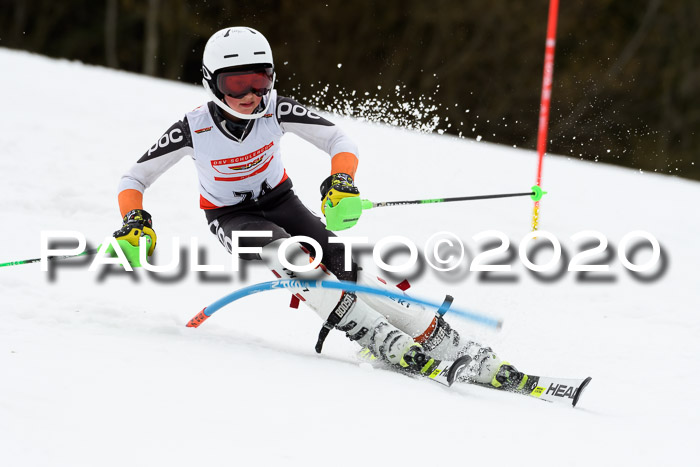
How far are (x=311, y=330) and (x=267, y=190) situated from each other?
3.52ft

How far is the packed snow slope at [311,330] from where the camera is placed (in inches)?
94.8

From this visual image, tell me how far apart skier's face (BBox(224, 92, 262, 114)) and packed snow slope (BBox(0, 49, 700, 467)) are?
1.00 metres

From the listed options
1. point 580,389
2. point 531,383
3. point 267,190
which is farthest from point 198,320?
point 580,389

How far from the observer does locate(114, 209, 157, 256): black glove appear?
3.31m

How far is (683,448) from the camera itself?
9.40 ft

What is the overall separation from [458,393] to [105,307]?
5.45 feet

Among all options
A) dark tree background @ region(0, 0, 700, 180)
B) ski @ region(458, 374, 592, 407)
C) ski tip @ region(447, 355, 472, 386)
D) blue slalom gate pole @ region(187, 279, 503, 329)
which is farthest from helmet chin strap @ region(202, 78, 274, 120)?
dark tree background @ region(0, 0, 700, 180)

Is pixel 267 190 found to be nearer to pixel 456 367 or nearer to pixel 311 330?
pixel 311 330

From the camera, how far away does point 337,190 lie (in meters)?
3.29

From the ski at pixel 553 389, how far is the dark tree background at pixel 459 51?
619 inches

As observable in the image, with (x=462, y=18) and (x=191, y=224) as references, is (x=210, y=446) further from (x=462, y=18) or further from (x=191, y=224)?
(x=462, y=18)

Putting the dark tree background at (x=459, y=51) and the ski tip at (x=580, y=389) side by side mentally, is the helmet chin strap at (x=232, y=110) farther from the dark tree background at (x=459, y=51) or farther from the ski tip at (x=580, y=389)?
the dark tree background at (x=459, y=51)

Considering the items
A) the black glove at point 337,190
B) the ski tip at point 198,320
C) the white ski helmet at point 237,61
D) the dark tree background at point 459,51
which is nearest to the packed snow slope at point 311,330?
the ski tip at point 198,320

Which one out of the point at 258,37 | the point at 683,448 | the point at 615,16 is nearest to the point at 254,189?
the point at 258,37
